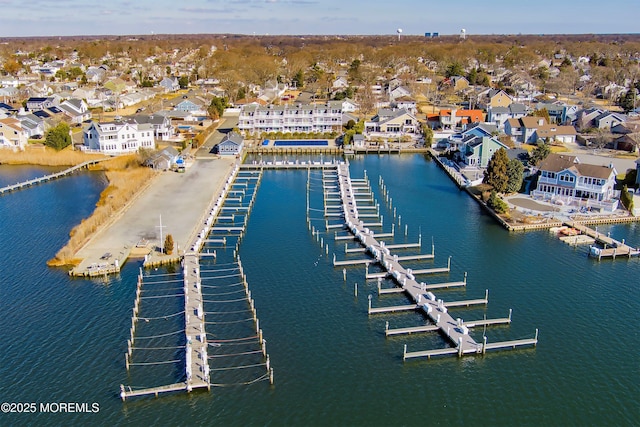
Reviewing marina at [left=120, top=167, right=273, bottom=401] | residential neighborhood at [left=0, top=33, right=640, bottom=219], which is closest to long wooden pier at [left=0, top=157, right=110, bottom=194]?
residential neighborhood at [left=0, top=33, right=640, bottom=219]

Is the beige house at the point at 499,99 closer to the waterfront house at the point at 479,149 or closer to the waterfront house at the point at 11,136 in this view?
the waterfront house at the point at 479,149

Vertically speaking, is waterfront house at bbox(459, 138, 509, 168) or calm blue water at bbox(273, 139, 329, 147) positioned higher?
waterfront house at bbox(459, 138, 509, 168)

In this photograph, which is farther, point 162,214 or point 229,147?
point 229,147

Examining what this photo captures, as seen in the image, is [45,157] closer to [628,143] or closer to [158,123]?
[158,123]

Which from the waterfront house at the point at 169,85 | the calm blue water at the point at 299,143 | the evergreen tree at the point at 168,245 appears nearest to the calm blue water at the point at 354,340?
the evergreen tree at the point at 168,245

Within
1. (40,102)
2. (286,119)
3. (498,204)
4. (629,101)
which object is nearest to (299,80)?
(286,119)

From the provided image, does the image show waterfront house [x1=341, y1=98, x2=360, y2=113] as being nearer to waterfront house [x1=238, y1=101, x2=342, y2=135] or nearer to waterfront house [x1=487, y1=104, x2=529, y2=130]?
waterfront house [x1=238, y1=101, x2=342, y2=135]

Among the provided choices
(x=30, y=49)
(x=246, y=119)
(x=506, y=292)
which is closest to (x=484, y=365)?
(x=506, y=292)
